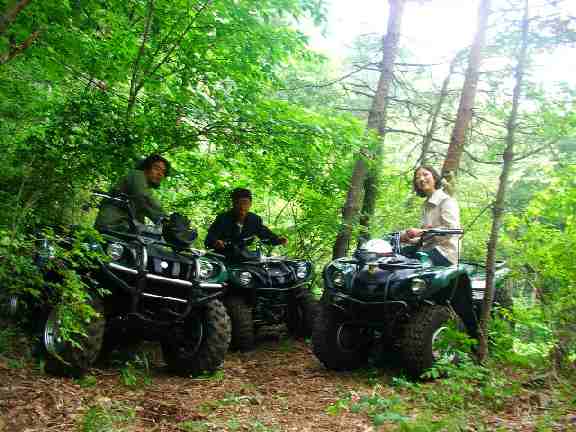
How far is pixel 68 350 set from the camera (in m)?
4.89

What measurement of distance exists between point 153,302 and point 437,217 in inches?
120

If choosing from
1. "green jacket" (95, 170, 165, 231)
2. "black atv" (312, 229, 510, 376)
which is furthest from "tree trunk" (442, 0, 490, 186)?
"green jacket" (95, 170, 165, 231)

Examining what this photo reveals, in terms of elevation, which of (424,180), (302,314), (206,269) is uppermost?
(424,180)

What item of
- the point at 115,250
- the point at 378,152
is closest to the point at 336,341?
the point at 115,250

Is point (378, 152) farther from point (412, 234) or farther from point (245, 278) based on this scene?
point (412, 234)

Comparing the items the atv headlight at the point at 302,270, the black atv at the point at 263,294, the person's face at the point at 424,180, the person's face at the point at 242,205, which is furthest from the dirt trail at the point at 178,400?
the person's face at the point at 242,205

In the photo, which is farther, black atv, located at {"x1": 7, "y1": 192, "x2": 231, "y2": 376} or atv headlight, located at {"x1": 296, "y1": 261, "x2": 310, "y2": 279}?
atv headlight, located at {"x1": 296, "y1": 261, "x2": 310, "y2": 279}

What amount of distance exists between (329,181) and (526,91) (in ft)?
12.0

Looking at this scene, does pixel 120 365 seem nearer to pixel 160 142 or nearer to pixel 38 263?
pixel 38 263

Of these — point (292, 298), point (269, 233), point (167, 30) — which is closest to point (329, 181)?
point (269, 233)

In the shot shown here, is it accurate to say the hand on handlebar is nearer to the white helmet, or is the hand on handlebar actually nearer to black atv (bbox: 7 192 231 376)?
the white helmet

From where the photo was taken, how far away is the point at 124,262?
5312 mm

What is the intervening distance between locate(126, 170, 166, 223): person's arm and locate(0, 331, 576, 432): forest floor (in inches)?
62.2

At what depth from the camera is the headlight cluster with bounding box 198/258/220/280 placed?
5.80 m
